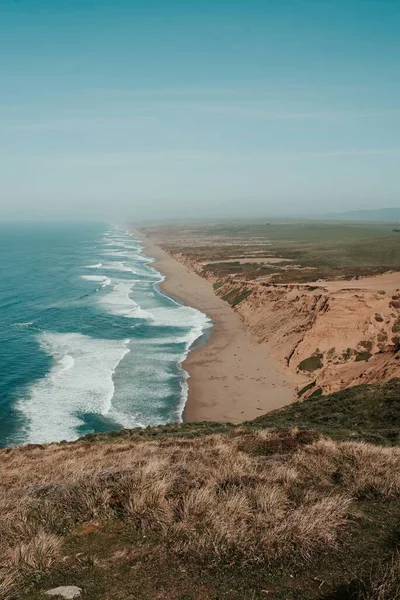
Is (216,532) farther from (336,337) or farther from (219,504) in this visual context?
(336,337)

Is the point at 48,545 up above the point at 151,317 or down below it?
above

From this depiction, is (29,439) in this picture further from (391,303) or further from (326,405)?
(391,303)

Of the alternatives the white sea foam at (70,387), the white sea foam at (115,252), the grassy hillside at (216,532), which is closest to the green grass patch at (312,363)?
the white sea foam at (70,387)

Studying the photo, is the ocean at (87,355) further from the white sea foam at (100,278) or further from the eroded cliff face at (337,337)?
the eroded cliff face at (337,337)

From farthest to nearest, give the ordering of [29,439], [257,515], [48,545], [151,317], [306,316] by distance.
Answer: [151,317], [306,316], [29,439], [257,515], [48,545]

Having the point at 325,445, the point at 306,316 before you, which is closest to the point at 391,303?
the point at 306,316
